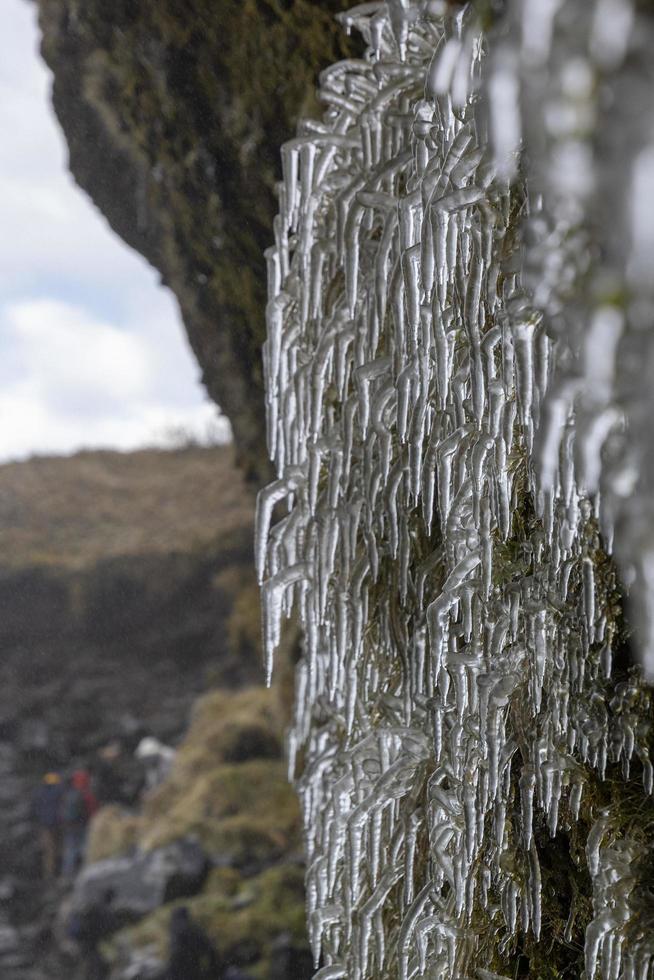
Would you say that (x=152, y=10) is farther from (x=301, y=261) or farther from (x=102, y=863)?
(x=102, y=863)

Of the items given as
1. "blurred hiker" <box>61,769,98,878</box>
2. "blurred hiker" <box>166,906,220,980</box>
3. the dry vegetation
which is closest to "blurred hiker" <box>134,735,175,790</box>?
"blurred hiker" <box>61,769,98,878</box>

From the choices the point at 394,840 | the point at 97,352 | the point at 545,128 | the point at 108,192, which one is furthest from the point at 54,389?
the point at 545,128

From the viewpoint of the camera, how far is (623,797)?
70 centimetres

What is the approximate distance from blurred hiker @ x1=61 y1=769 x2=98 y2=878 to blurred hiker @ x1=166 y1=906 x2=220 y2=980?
402 millimetres

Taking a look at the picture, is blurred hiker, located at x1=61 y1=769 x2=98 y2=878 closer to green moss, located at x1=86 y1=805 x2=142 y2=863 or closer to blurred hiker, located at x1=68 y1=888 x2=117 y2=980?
green moss, located at x1=86 y1=805 x2=142 y2=863

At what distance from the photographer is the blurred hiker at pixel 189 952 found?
8.63ft

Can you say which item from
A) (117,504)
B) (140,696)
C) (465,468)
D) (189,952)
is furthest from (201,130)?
(189,952)

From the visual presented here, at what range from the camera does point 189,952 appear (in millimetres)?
2676

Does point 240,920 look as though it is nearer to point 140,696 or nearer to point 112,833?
point 112,833

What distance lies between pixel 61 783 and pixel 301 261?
2.59 meters

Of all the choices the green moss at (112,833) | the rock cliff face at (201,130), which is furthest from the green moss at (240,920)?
the rock cliff face at (201,130)

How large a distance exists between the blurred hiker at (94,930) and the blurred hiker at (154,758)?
377 millimetres

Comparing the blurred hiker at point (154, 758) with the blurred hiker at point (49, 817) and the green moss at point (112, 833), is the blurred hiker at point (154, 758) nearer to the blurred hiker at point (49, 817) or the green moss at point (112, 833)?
the green moss at point (112, 833)

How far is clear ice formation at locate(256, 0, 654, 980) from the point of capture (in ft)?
1.03
